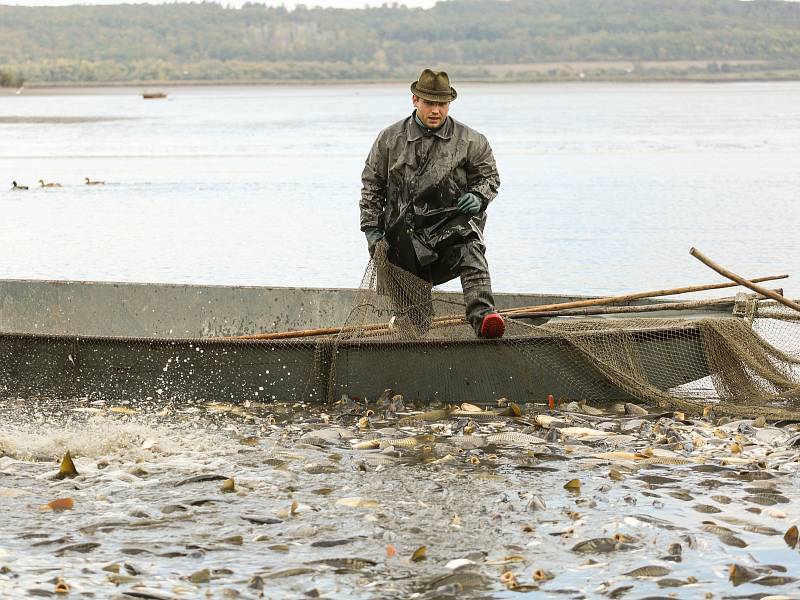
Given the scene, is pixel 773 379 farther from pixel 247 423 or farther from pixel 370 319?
pixel 247 423

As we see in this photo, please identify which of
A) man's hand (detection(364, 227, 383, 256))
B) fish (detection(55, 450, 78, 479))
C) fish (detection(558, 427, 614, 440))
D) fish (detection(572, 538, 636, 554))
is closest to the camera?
fish (detection(572, 538, 636, 554))

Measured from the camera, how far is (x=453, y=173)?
317 inches

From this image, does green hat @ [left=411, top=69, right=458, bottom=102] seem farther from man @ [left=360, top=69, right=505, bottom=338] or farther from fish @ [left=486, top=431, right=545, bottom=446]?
fish @ [left=486, top=431, right=545, bottom=446]

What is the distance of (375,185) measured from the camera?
826cm

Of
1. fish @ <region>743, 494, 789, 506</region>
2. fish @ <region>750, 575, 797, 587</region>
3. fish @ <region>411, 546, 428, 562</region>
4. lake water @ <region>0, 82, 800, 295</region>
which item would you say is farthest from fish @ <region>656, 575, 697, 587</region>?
lake water @ <region>0, 82, 800, 295</region>

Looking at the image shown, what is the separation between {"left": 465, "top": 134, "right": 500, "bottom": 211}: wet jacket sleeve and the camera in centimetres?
808

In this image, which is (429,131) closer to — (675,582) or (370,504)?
(370,504)

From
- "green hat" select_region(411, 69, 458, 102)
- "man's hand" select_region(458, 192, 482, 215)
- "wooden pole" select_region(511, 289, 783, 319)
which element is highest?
"green hat" select_region(411, 69, 458, 102)

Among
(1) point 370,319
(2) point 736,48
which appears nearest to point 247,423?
(1) point 370,319

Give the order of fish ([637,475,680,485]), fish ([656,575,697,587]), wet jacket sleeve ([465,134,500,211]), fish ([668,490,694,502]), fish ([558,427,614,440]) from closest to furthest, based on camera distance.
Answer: fish ([656,575,697,587]), fish ([668,490,694,502]), fish ([637,475,680,485]), fish ([558,427,614,440]), wet jacket sleeve ([465,134,500,211])

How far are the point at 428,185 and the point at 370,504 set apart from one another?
249cm

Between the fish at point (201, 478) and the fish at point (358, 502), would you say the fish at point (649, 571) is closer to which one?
the fish at point (358, 502)

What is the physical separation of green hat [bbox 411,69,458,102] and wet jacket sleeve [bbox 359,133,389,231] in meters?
0.43

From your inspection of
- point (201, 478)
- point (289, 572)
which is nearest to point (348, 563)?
point (289, 572)
